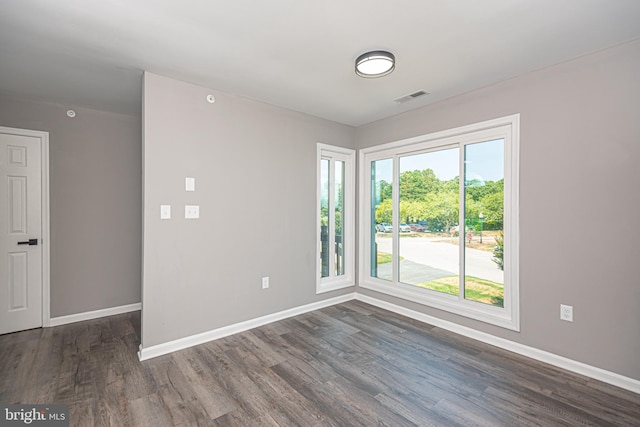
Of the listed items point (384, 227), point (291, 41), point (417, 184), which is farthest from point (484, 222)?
point (291, 41)

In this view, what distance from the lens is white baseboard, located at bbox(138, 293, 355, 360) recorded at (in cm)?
268

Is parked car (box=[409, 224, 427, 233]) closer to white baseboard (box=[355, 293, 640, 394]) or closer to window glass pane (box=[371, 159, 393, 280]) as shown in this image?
window glass pane (box=[371, 159, 393, 280])

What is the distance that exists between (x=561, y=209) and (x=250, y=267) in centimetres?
307

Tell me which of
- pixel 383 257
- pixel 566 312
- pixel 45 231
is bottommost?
pixel 566 312

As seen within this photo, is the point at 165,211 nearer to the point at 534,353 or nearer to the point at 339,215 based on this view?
the point at 339,215

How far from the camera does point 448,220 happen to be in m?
3.44

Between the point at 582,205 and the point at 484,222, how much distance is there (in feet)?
2.68

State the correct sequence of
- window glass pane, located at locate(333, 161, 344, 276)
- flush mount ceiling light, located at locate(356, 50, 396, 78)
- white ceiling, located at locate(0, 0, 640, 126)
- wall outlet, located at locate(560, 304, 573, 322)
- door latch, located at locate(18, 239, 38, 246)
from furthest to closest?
window glass pane, located at locate(333, 161, 344, 276), door latch, located at locate(18, 239, 38, 246), wall outlet, located at locate(560, 304, 573, 322), flush mount ceiling light, located at locate(356, 50, 396, 78), white ceiling, located at locate(0, 0, 640, 126)

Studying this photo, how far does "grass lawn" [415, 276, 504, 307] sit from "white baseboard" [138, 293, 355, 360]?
148 centimetres

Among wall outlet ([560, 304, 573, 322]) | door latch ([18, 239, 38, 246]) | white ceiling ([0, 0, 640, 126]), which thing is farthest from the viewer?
door latch ([18, 239, 38, 246])

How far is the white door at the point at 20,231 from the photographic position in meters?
3.16

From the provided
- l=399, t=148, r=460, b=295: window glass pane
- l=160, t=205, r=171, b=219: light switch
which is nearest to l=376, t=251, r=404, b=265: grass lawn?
l=399, t=148, r=460, b=295: window glass pane

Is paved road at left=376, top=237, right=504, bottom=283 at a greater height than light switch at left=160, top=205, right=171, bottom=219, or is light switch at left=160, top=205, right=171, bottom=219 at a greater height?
light switch at left=160, top=205, right=171, bottom=219

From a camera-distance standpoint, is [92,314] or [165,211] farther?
[92,314]
